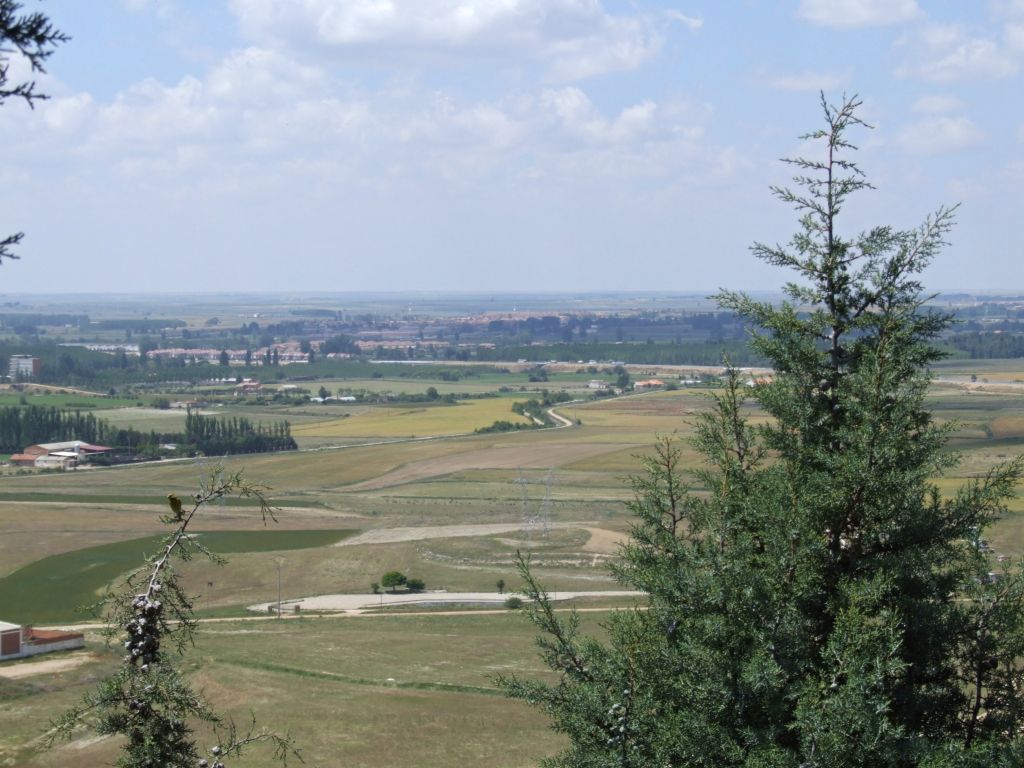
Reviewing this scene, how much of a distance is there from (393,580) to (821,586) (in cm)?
3939

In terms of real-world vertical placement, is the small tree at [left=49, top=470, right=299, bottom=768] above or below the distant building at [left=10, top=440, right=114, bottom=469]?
above

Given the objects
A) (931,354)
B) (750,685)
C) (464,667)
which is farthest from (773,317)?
(464,667)

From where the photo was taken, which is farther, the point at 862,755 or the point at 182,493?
the point at 182,493

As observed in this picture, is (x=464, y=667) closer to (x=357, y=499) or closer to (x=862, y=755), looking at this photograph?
(x=862, y=755)

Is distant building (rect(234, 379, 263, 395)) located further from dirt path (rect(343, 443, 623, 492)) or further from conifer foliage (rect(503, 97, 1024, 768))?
conifer foliage (rect(503, 97, 1024, 768))

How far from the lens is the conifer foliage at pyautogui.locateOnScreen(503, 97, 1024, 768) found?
809 cm

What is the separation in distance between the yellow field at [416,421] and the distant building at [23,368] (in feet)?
182

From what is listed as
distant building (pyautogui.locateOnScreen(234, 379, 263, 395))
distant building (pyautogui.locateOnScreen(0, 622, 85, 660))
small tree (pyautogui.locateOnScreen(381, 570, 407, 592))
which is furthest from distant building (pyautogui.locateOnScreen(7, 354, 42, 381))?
distant building (pyautogui.locateOnScreen(0, 622, 85, 660))

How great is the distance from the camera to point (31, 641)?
112ft

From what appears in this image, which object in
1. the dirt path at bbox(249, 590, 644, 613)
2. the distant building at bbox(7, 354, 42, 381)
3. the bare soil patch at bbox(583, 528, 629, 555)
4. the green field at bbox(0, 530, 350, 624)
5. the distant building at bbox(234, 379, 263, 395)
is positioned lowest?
the dirt path at bbox(249, 590, 644, 613)

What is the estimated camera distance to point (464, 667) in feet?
110

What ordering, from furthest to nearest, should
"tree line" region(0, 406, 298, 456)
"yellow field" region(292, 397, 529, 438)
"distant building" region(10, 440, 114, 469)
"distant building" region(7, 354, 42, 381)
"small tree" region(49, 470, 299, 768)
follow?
"distant building" region(7, 354, 42, 381) < "yellow field" region(292, 397, 529, 438) < "tree line" region(0, 406, 298, 456) < "distant building" region(10, 440, 114, 469) < "small tree" region(49, 470, 299, 768)

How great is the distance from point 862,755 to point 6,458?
291 feet

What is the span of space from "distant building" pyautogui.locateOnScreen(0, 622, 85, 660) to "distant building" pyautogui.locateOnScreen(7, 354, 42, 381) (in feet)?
386
